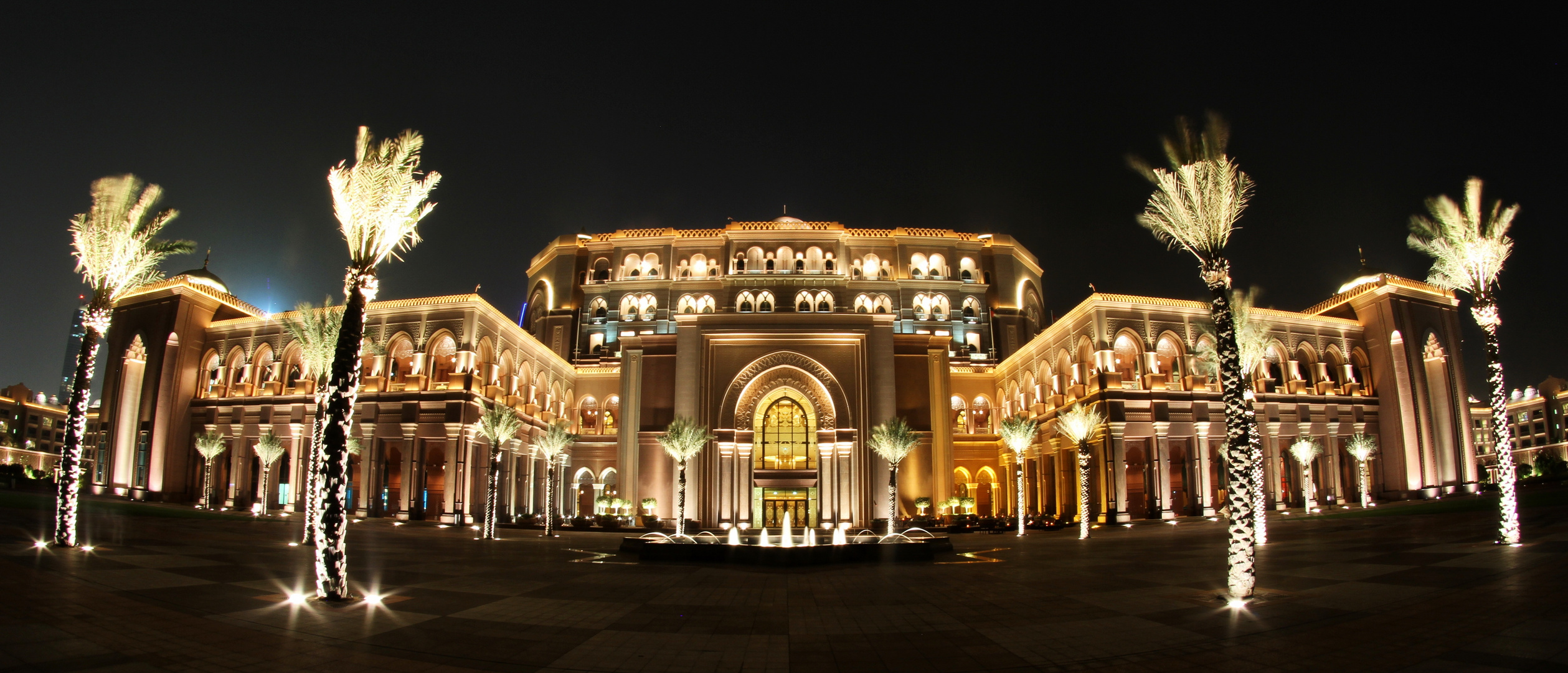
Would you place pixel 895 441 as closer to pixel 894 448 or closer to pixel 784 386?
pixel 894 448

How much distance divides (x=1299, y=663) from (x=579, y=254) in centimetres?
6002

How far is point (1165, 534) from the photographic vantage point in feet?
98.9

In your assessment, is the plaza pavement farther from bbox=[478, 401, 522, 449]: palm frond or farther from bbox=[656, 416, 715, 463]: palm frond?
bbox=[656, 416, 715, 463]: palm frond

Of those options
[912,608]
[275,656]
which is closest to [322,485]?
[275,656]

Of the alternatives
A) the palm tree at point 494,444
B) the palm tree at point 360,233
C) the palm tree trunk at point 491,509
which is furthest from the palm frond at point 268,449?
the palm tree at point 360,233

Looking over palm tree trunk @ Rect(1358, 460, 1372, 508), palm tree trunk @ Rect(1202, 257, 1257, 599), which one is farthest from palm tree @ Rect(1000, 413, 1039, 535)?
Answer: palm tree trunk @ Rect(1202, 257, 1257, 599)

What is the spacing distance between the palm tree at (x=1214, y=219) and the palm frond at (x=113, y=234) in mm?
23077

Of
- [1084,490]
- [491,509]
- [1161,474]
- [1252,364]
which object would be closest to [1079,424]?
[1084,490]

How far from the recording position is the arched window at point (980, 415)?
53.4 m

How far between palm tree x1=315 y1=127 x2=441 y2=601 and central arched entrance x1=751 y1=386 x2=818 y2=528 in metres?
29.1

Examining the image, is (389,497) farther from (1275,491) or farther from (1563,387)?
(1563,387)

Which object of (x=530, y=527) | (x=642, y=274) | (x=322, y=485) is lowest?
(x=530, y=527)

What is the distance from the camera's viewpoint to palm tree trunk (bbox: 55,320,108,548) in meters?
16.8

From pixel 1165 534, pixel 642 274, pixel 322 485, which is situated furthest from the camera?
pixel 642 274
